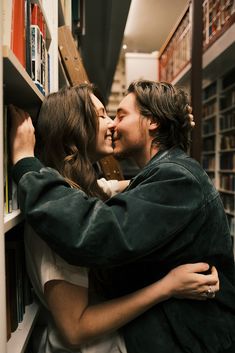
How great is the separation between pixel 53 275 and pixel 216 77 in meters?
4.40

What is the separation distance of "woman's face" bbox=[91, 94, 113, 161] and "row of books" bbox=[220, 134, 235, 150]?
3.36m

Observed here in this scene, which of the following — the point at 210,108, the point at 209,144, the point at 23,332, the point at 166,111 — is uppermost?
the point at 210,108

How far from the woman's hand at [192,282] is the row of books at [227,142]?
3.64 meters

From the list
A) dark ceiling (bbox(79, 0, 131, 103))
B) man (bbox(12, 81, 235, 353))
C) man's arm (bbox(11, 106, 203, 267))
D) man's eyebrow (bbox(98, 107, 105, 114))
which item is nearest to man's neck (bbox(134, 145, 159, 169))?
man (bbox(12, 81, 235, 353))

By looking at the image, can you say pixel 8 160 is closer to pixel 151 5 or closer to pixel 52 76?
pixel 52 76

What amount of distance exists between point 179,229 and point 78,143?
439 millimetres

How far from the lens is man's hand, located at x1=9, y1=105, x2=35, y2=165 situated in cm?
76

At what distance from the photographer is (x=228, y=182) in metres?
4.34

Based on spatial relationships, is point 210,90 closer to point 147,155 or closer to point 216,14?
point 216,14

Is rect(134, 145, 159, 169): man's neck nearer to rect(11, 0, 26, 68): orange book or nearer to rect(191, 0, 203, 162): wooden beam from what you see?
rect(11, 0, 26, 68): orange book

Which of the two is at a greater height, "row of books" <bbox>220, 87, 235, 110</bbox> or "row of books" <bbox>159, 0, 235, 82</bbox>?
"row of books" <bbox>159, 0, 235, 82</bbox>

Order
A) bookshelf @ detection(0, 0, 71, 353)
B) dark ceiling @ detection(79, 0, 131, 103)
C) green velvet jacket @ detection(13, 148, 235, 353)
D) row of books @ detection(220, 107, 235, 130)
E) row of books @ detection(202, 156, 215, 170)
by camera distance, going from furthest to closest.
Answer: row of books @ detection(202, 156, 215, 170) → row of books @ detection(220, 107, 235, 130) → dark ceiling @ detection(79, 0, 131, 103) → green velvet jacket @ detection(13, 148, 235, 353) → bookshelf @ detection(0, 0, 71, 353)

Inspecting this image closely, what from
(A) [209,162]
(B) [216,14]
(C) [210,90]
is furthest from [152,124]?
(C) [210,90]

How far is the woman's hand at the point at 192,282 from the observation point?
79 centimetres
